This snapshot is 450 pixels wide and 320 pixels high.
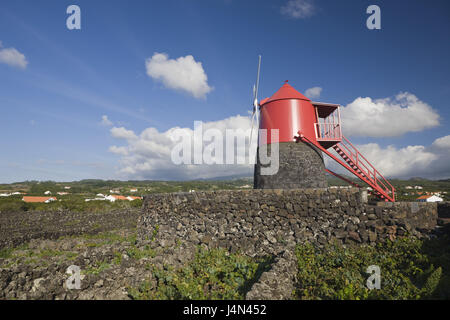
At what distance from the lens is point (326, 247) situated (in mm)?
8672

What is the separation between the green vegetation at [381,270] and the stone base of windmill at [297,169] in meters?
4.02

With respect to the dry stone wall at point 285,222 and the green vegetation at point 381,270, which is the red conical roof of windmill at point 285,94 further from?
the green vegetation at point 381,270

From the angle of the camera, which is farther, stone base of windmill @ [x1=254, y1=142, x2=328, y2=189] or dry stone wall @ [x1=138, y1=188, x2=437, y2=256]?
stone base of windmill @ [x1=254, y1=142, x2=328, y2=189]

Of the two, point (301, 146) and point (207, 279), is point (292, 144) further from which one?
point (207, 279)

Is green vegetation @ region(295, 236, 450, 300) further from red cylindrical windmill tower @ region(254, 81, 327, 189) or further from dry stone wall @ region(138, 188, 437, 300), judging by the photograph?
red cylindrical windmill tower @ region(254, 81, 327, 189)

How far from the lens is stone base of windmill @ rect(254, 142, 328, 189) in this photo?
12.3m

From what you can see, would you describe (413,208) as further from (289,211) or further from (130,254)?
(130,254)

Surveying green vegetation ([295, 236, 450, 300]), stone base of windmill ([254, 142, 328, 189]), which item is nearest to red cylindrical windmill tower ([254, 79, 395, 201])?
stone base of windmill ([254, 142, 328, 189])

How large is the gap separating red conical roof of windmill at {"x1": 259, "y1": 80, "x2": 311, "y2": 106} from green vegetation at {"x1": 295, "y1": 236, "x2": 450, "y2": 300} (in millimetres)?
8200

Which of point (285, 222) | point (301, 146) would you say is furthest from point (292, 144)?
point (285, 222)

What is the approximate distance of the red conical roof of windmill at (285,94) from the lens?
13383 mm

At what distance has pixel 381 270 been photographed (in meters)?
6.84
